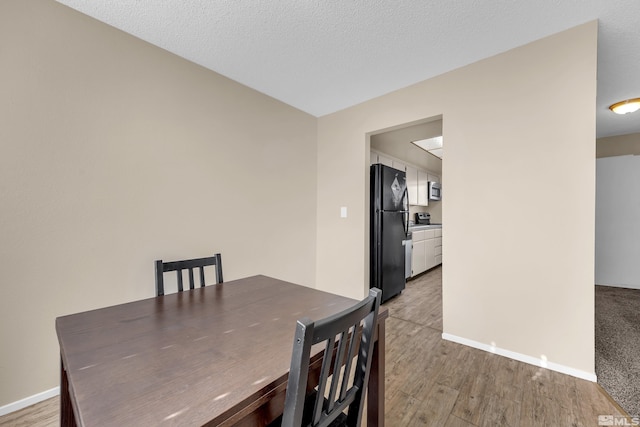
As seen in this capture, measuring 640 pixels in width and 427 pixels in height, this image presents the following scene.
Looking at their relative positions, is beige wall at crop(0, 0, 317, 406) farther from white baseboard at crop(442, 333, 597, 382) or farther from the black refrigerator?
white baseboard at crop(442, 333, 597, 382)

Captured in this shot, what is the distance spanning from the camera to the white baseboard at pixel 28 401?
1492 mm

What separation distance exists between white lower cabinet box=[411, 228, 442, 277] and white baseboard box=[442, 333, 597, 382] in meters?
2.07

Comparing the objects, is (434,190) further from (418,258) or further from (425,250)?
(418,258)

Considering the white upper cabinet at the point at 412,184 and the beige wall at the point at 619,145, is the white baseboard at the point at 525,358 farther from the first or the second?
the beige wall at the point at 619,145

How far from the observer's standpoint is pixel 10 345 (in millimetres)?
1509

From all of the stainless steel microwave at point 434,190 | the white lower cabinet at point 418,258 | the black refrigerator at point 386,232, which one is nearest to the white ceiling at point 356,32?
the black refrigerator at point 386,232

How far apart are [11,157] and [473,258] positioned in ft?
10.6

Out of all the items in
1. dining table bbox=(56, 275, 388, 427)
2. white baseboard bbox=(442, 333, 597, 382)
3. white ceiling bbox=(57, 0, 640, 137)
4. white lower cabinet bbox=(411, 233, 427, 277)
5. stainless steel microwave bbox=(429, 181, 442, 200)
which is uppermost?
white ceiling bbox=(57, 0, 640, 137)

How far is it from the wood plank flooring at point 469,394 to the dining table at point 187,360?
2.12 ft

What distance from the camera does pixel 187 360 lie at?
2.62 feet

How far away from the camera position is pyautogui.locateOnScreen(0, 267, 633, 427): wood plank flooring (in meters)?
1.44

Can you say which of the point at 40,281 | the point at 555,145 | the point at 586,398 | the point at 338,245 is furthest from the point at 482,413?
the point at 40,281

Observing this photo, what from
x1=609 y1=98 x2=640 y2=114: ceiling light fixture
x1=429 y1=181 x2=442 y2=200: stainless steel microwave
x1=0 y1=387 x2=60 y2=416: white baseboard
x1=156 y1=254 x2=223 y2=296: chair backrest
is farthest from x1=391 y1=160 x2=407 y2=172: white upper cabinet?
x1=0 y1=387 x2=60 y2=416: white baseboard

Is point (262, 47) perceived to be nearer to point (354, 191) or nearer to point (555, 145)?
point (354, 191)
